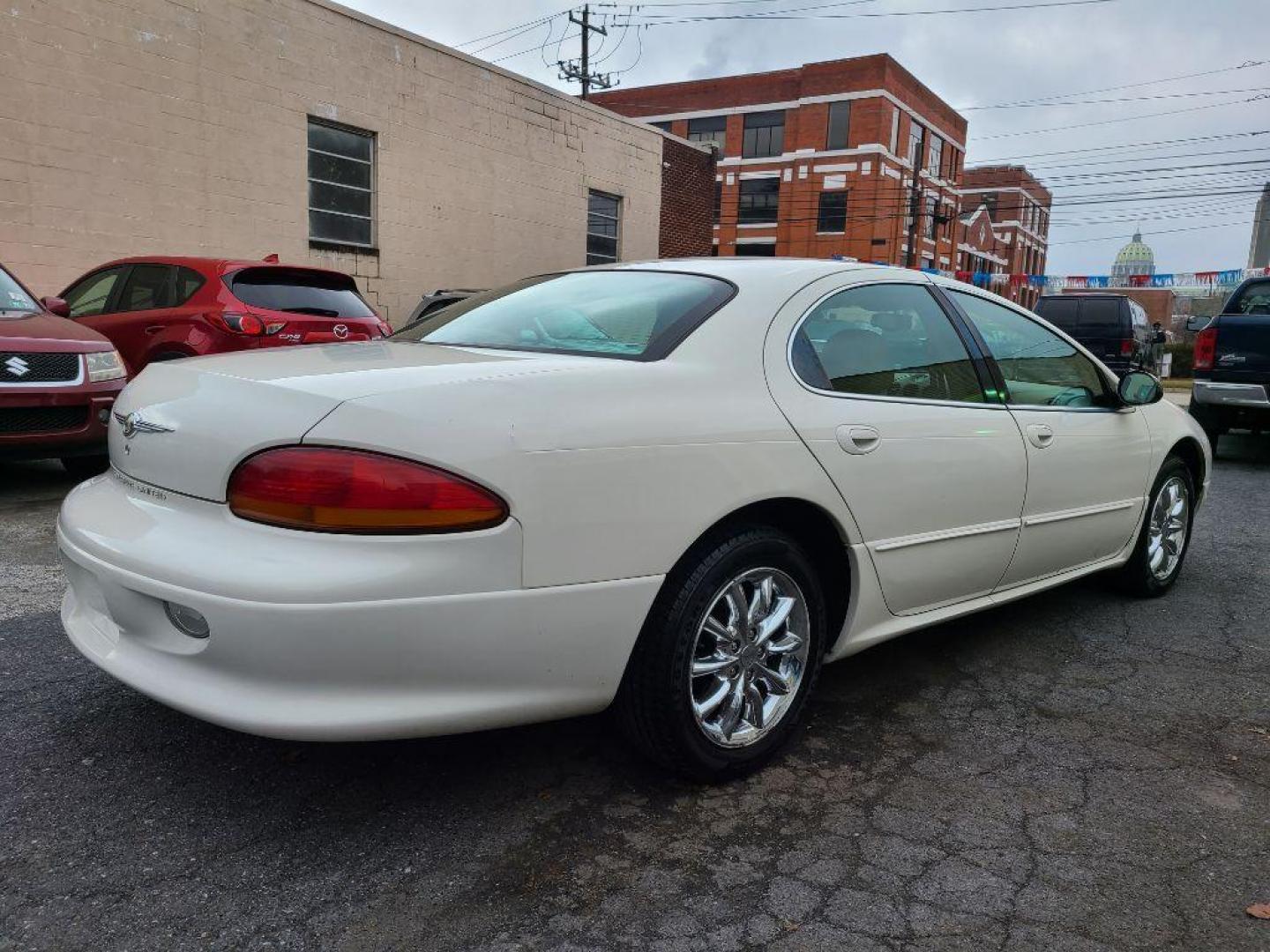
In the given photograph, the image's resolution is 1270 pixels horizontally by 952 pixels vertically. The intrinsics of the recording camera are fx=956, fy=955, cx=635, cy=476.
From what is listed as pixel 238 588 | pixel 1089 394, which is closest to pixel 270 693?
pixel 238 588

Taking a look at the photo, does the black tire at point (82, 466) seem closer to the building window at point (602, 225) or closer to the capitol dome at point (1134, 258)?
the building window at point (602, 225)

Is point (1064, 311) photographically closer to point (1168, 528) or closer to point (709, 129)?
point (1168, 528)

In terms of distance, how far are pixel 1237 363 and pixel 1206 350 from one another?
0.36 meters

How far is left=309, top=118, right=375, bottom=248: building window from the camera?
12.1 m

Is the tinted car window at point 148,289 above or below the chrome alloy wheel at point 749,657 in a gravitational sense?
above

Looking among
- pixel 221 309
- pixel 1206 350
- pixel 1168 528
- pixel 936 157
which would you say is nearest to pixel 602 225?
pixel 1206 350

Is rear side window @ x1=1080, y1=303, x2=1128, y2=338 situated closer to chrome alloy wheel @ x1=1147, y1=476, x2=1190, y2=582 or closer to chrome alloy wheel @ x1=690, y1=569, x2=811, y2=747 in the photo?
chrome alloy wheel @ x1=1147, y1=476, x2=1190, y2=582

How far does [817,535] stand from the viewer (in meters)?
2.83

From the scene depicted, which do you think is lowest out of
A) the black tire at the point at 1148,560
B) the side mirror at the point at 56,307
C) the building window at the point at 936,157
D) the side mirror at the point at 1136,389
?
the black tire at the point at 1148,560

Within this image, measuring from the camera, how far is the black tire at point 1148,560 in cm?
440

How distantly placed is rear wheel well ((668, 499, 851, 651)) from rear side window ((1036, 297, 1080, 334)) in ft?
49.1

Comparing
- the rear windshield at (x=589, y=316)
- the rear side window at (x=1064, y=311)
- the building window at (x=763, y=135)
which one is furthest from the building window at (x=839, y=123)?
the rear windshield at (x=589, y=316)

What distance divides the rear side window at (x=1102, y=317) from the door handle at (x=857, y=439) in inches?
588

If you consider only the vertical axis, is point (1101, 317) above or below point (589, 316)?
above
